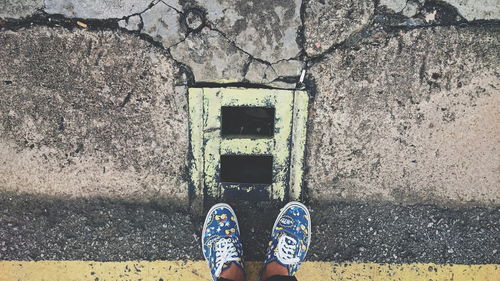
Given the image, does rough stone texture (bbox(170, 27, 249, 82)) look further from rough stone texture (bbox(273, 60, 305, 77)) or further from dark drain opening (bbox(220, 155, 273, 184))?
dark drain opening (bbox(220, 155, 273, 184))

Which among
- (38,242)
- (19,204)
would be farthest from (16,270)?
(19,204)

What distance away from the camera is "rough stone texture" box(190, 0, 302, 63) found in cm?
202

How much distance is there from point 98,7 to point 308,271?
1759mm

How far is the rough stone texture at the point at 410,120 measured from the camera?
2.06 meters

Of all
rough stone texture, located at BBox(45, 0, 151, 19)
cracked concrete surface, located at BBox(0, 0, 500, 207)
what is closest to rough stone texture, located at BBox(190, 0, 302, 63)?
cracked concrete surface, located at BBox(0, 0, 500, 207)

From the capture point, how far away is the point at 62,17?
6.68 feet

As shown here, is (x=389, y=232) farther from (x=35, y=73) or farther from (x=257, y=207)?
(x=35, y=73)

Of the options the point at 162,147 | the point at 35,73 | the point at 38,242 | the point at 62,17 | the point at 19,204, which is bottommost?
the point at 38,242

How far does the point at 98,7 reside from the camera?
6.64 ft

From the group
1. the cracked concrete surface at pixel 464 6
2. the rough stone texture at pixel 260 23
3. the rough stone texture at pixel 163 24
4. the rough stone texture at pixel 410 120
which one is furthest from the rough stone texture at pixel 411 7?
the rough stone texture at pixel 163 24

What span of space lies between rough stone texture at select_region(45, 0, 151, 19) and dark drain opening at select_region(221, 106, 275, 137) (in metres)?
0.71

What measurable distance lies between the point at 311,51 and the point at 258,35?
11.0 inches

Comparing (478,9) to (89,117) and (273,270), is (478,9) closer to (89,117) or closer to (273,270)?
(273,270)

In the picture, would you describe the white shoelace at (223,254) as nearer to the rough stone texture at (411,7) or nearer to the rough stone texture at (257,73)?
the rough stone texture at (257,73)
